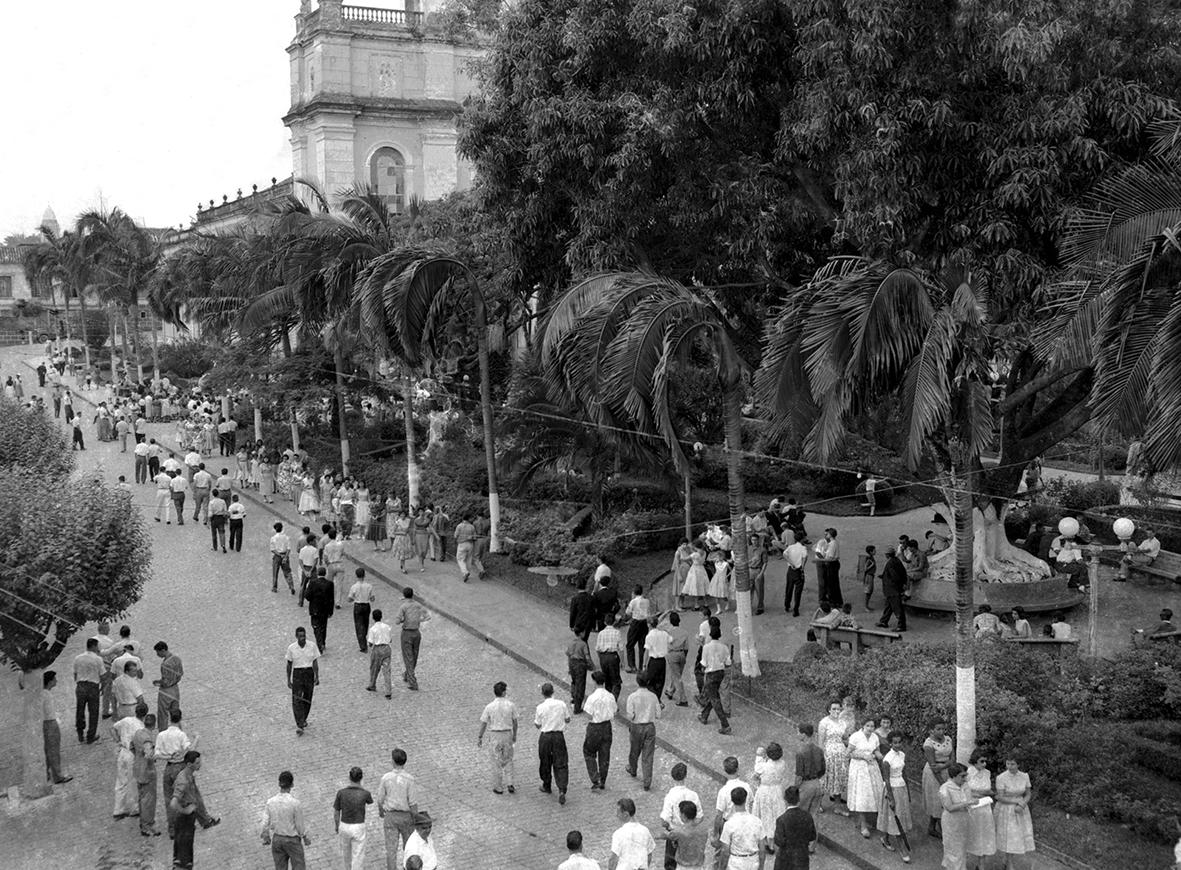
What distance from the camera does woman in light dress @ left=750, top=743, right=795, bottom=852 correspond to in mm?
10016

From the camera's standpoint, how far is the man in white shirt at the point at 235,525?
71.5 ft

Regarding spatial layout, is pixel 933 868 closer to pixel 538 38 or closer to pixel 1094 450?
pixel 538 38

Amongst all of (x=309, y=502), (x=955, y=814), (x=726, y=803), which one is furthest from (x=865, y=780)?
(x=309, y=502)

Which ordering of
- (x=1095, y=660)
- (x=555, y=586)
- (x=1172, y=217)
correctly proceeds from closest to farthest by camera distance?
(x=1172, y=217)
(x=1095, y=660)
(x=555, y=586)

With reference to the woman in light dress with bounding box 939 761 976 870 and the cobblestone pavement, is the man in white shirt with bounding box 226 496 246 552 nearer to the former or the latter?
the cobblestone pavement

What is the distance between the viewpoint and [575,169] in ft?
59.0

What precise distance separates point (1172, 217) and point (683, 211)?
22.8 ft

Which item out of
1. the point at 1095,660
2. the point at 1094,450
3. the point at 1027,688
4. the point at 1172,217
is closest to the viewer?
the point at 1172,217

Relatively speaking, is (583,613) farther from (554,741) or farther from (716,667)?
(554,741)

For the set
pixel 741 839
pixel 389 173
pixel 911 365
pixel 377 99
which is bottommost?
pixel 741 839

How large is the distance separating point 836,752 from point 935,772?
94cm

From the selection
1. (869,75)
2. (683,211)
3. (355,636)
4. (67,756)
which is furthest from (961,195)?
(67,756)

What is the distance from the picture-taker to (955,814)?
9.73 meters

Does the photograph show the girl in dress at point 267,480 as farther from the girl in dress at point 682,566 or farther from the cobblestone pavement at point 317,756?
the girl in dress at point 682,566
